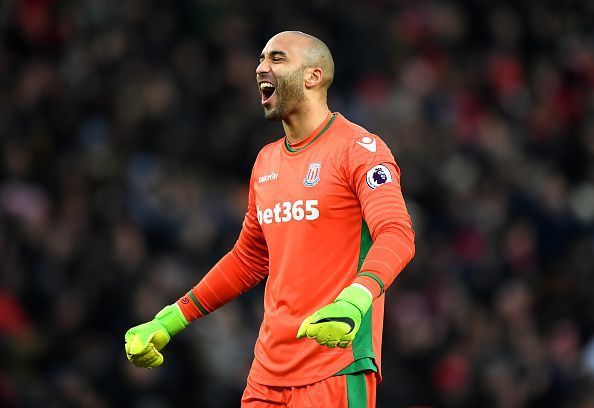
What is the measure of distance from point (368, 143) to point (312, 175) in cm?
30

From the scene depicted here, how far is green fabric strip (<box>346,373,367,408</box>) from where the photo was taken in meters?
5.31

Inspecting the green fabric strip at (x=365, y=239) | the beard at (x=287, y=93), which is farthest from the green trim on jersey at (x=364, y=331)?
the beard at (x=287, y=93)

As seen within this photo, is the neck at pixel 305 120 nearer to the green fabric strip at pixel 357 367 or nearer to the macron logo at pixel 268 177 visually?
the macron logo at pixel 268 177

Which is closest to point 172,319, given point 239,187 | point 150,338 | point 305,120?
point 150,338

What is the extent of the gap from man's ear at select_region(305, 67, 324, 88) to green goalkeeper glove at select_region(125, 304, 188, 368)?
135 cm

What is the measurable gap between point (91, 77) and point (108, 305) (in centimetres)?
338

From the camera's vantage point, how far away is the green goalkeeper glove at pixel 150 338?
227 inches

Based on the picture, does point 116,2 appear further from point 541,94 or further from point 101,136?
point 541,94

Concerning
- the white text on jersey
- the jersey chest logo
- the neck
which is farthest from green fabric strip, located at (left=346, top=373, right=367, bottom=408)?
the neck

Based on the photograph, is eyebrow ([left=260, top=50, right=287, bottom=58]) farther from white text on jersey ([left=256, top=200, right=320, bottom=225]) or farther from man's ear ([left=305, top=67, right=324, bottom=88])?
white text on jersey ([left=256, top=200, right=320, bottom=225])

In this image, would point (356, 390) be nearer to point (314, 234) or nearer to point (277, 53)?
point (314, 234)

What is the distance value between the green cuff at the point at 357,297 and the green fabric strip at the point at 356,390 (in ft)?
2.04

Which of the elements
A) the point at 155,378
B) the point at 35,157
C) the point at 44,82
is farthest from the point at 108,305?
the point at 44,82

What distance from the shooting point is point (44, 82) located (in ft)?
42.1
